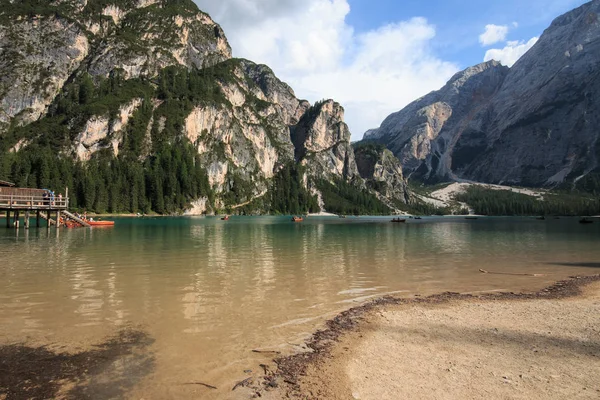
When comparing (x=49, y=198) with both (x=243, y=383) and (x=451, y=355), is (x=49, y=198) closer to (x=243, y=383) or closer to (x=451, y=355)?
(x=243, y=383)

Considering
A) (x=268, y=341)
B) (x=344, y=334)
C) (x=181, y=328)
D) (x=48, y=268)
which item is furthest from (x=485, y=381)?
(x=48, y=268)

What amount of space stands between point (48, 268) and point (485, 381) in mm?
28872

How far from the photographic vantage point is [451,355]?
10.8 m

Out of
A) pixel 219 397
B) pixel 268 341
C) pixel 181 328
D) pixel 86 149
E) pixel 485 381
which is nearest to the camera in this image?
pixel 219 397

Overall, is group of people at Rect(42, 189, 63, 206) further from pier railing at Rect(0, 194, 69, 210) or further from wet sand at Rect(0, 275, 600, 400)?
wet sand at Rect(0, 275, 600, 400)

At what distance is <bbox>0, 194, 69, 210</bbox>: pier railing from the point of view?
6067 centimetres

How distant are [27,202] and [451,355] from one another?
3059 inches

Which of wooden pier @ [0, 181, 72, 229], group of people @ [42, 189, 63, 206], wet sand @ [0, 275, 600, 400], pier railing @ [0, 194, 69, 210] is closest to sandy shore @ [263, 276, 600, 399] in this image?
wet sand @ [0, 275, 600, 400]

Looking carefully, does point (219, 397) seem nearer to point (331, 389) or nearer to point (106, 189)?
point (331, 389)

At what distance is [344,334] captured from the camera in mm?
12781

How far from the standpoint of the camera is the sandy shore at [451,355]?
28.0ft

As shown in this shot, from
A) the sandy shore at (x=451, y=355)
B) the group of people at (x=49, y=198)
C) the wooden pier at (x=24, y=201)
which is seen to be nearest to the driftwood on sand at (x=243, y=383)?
the sandy shore at (x=451, y=355)

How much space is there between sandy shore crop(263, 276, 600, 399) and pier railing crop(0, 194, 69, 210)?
70.1 metres

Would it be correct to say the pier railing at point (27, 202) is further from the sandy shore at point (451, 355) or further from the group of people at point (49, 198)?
the sandy shore at point (451, 355)
